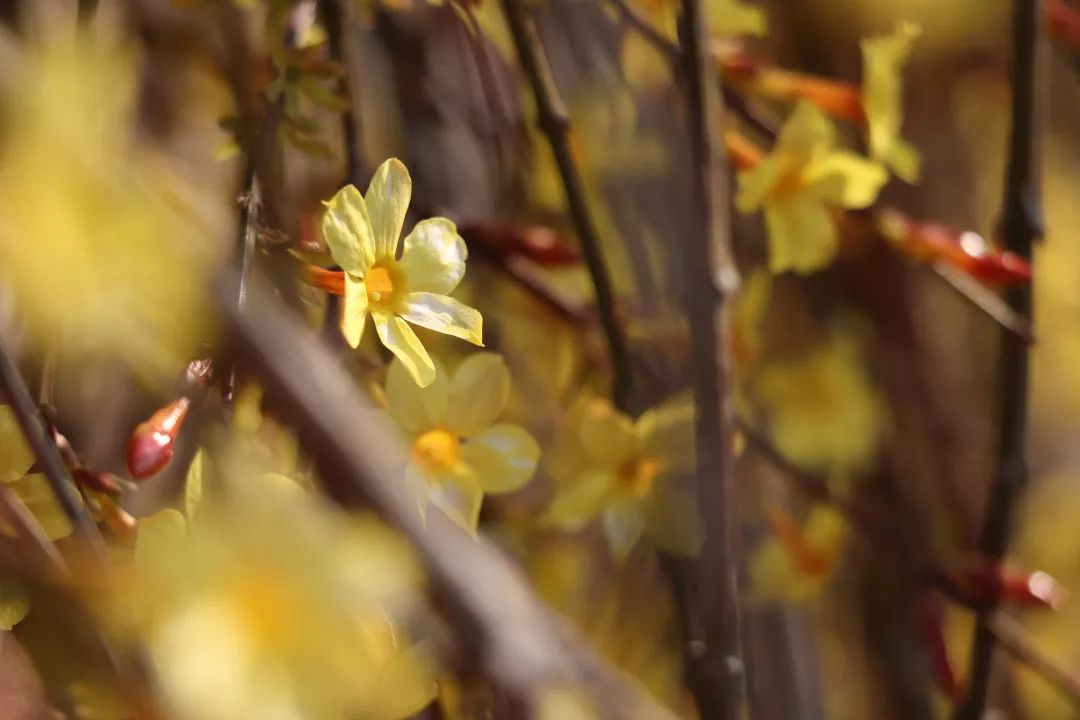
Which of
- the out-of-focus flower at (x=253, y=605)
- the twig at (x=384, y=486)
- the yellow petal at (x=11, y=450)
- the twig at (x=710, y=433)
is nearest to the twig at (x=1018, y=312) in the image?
the twig at (x=710, y=433)

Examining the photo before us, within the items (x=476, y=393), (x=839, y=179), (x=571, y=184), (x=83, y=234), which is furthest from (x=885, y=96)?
(x=83, y=234)

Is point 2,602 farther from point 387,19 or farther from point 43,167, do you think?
point 387,19

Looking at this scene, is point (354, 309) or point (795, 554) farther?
point (795, 554)

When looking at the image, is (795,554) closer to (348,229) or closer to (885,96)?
(885,96)

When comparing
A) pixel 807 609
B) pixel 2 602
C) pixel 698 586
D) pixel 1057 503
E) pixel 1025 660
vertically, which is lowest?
pixel 1057 503

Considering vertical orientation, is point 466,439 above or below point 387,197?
below

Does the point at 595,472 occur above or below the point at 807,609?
above

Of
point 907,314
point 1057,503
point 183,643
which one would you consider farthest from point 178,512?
point 1057,503

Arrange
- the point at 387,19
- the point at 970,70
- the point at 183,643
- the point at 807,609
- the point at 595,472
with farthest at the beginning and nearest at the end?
the point at 970,70
the point at 807,609
the point at 387,19
the point at 595,472
the point at 183,643
